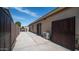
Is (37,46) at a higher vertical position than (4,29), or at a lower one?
lower

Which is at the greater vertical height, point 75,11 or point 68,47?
point 75,11

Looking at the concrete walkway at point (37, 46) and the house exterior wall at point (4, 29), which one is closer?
the house exterior wall at point (4, 29)

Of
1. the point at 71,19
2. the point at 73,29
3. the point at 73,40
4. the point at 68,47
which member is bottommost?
the point at 68,47

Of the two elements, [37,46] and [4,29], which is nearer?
[4,29]

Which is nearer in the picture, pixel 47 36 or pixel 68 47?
pixel 68 47

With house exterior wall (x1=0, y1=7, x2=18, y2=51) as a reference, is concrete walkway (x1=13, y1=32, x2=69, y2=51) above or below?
below

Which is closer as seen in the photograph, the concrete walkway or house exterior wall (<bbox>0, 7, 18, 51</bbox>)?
house exterior wall (<bbox>0, 7, 18, 51</bbox>)

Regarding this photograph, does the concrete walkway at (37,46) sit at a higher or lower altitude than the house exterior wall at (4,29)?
lower
